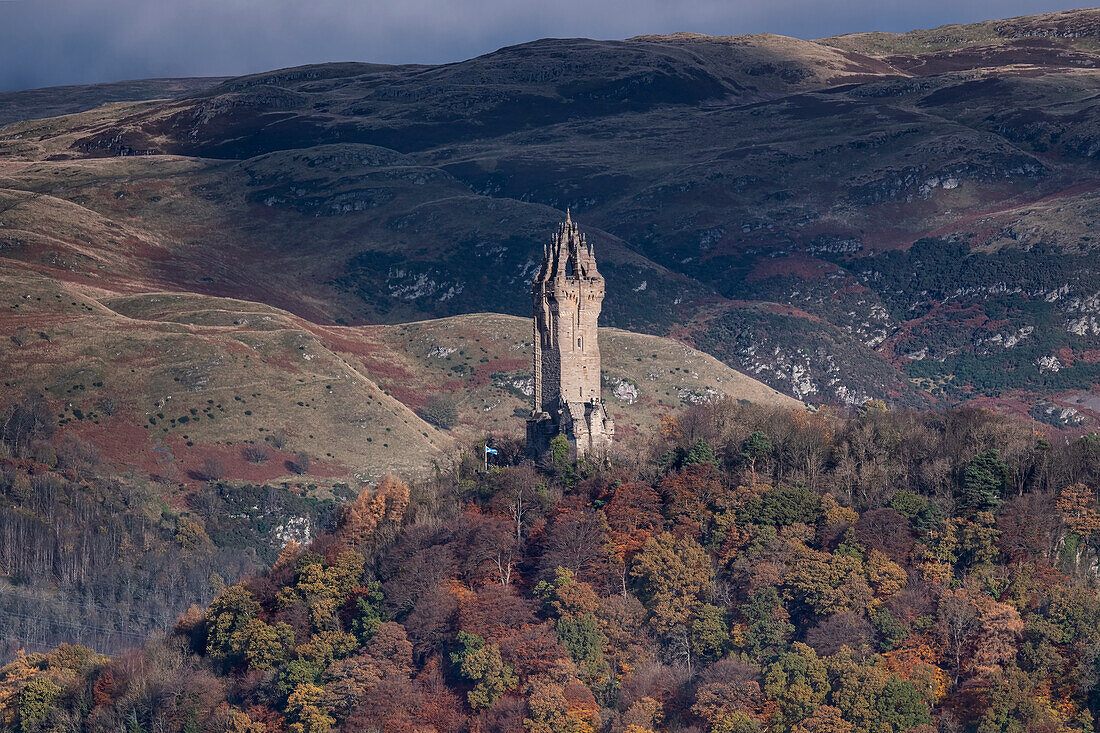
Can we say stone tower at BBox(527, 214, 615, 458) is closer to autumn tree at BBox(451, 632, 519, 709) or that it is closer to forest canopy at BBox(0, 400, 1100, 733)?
forest canopy at BBox(0, 400, 1100, 733)

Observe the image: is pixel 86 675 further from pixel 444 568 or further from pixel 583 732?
pixel 583 732

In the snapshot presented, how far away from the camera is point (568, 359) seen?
121m

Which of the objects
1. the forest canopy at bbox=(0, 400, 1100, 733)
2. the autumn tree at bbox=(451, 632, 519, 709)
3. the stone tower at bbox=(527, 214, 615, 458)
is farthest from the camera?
the stone tower at bbox=(527, 214, 615, 458)

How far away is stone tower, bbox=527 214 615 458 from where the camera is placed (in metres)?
120

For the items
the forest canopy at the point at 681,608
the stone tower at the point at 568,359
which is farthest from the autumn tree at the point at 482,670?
the stone tower at the point at 568,359

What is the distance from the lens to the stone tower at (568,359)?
11994cm

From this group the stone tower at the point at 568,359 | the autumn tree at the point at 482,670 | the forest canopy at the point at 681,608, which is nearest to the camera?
the forest canopy at the point at 681,608

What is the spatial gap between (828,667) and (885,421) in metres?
33.9

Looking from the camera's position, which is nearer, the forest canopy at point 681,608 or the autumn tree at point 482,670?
the forest canopy at point 681,608

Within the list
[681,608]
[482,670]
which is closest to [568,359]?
[681,608]

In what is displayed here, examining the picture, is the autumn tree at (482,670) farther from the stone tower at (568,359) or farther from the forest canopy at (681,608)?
the stone tower at (568,359)

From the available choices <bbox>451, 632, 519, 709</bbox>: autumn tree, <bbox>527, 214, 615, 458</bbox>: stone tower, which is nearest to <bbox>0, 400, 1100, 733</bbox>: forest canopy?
<bbox>451, 632, 519, 709</bbox>: autumn tree

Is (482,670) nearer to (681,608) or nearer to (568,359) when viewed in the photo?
(681,608)

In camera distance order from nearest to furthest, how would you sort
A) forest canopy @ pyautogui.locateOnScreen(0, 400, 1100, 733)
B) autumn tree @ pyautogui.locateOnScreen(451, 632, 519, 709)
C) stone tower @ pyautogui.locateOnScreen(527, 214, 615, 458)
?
forest canopy @ pyautogui.locateOnScreen(0, 400, 1100, 733) < autumn tree @ pyautogui.locateOnScreen(451, 632, 519, 709) < stone tower @ pyautogui.locateOnScreen(527, 214, 615, 458)
